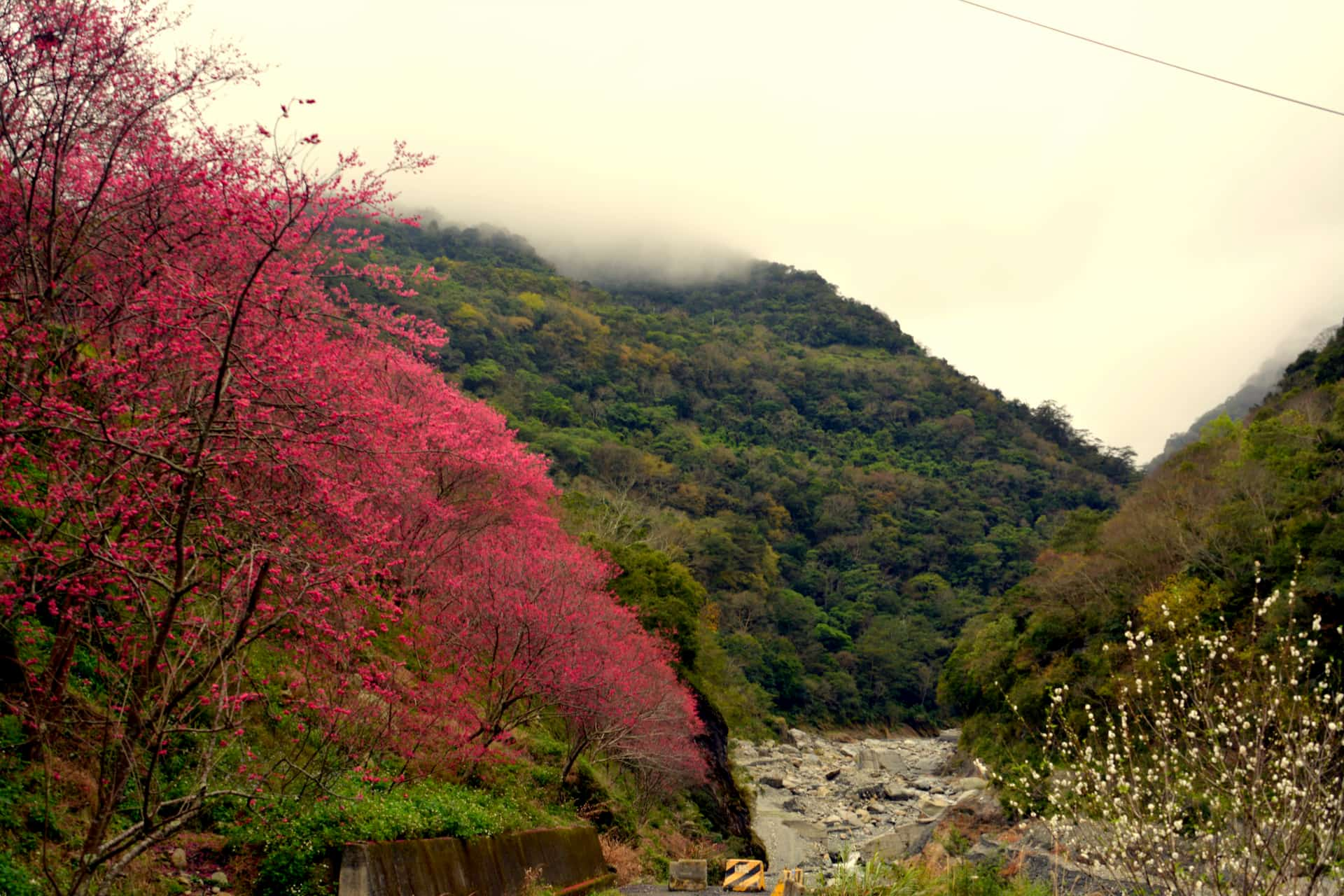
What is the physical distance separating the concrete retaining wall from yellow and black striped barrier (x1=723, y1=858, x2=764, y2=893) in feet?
11.5

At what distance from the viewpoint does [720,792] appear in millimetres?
30062

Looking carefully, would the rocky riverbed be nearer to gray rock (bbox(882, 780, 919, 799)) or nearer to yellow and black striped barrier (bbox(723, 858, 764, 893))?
gray rock (bbox(882, 780, 919, 799))

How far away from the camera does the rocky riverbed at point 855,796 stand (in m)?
31.5

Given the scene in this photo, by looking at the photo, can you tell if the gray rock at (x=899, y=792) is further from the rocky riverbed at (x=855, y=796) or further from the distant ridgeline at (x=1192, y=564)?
the distant ridgeline at (x=1192, y=564)

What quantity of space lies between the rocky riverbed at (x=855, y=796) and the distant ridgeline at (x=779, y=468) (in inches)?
185

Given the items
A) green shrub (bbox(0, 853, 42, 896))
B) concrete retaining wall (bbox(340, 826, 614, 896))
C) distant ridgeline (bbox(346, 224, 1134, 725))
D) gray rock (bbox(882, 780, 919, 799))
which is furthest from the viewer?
distant ridgeline (bbox(346, 224, 1134, 725))

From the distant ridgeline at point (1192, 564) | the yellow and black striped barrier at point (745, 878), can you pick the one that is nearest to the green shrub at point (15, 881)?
the yellow and black striped barrier at point (745, 878)

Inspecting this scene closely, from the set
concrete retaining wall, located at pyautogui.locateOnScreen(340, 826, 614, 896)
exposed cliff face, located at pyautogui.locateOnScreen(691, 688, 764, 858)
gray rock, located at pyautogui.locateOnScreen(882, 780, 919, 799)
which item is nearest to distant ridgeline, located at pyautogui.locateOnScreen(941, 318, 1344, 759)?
gray rock, located at pyautogui.locateOnScreen(882, 780, 919, 799)

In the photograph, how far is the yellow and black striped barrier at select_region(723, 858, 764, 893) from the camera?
1683 cm

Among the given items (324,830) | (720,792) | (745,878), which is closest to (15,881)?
(324,830)

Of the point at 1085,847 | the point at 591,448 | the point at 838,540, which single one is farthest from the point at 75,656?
the point at 838,540

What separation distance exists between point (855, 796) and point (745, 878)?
104 feet

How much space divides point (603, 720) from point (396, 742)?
7213 mm

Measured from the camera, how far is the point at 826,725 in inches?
2781
